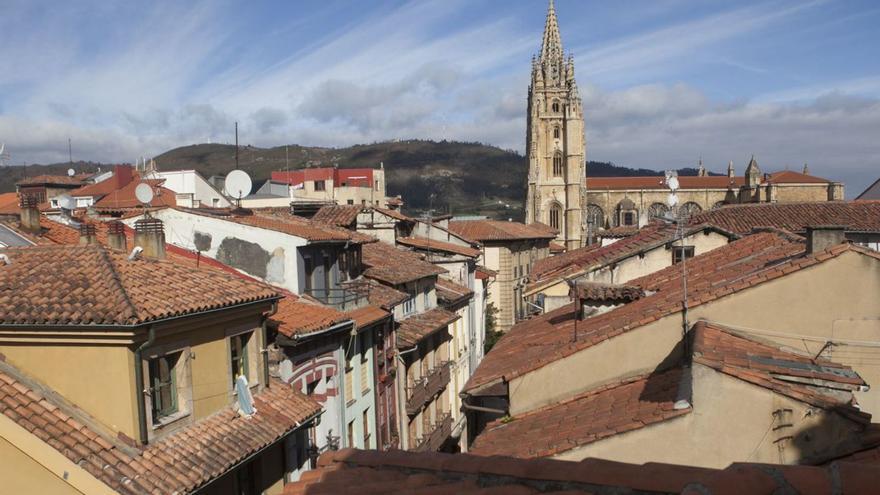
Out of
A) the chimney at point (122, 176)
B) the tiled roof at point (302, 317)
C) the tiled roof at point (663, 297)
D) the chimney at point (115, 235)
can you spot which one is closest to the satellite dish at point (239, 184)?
the tiled roof at point (302, 317)

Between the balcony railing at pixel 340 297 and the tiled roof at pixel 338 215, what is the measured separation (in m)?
5.41

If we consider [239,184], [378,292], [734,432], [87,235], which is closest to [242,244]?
[239,184]

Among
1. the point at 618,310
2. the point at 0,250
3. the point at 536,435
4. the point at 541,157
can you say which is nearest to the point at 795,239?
the point at 618,310

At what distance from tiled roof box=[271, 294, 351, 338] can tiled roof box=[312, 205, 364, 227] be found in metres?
7.60

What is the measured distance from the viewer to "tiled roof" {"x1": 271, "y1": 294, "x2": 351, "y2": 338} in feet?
52.0

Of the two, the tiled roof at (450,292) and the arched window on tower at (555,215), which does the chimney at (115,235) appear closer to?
the tiled roof at (450,292)

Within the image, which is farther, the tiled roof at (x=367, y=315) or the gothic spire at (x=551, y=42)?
the gothic spire at (x=551, y=42)

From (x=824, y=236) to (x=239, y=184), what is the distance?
1598 centimetres

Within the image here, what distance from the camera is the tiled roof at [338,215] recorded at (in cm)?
2617

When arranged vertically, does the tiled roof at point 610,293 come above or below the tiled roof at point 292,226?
below

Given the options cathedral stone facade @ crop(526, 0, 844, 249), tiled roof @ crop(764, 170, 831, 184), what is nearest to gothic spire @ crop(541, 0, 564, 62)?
cathedral stone facade @ crop(526, 0, 844, 249)

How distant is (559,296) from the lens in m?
20.4

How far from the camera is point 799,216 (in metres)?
31.0

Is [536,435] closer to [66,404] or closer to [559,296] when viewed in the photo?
[66,404]
